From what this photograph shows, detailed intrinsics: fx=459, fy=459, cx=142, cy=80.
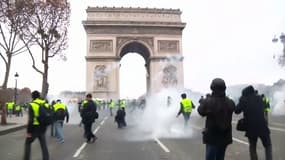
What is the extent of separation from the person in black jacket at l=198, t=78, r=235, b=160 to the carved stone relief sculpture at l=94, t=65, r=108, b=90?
5745cm

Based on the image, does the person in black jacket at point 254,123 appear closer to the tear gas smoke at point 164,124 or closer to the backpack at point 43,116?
the backpack at point 43,116

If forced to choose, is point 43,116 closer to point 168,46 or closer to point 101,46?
point 101,46

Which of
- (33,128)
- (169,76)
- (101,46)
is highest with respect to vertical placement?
(101,46)

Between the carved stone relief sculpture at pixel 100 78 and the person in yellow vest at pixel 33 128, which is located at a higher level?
the carved stone relief sculpture at pixel 100 78

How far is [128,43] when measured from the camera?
6531 cm

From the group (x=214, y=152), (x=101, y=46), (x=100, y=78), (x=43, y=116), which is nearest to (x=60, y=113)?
(x=43, y=116)

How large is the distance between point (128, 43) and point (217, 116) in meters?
59.2

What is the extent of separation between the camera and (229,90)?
37.3 metres

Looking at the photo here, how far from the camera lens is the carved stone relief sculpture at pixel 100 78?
63.8m

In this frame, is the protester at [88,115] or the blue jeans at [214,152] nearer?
the blue jeans at [214,152]

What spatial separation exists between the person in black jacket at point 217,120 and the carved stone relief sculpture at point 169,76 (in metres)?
57.0

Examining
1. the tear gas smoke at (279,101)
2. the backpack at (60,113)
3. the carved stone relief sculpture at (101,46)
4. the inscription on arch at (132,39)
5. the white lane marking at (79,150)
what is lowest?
the white lane marking at (79,150)

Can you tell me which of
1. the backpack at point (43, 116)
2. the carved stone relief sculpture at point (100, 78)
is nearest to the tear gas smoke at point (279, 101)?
the carved stone relief sculpture at point (100, 78)

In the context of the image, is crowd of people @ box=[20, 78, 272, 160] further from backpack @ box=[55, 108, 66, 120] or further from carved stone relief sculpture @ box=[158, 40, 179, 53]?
carved stone relief sculpture @ box=[158, 40, 179, 53]
